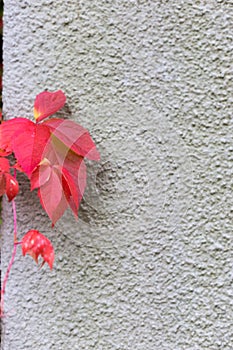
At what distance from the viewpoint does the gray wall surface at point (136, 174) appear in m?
0.89

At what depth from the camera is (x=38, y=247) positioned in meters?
0.87

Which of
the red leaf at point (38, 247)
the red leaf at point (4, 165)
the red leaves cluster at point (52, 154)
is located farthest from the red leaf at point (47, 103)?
the red leaf at point (38, 247)

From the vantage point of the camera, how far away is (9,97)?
0.96 m

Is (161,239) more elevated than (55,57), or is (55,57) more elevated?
(55,57)

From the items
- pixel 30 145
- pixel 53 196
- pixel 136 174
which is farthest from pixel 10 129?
pixel 136 174

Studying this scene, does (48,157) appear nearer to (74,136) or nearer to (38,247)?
(74,136)

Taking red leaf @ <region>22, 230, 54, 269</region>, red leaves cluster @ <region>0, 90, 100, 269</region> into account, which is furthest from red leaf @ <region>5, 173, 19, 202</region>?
red leaf @ <region>22, 230, 54, 269</region>

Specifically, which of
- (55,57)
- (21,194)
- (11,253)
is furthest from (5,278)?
(55,57)

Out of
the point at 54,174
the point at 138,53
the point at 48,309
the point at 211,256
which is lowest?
the point at 48,309

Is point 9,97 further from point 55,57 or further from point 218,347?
point 218,347

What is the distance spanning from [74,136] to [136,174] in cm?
20

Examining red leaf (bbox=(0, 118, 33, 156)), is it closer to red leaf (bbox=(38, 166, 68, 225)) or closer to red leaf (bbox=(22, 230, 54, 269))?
red leaf (bbox=(38, 166, 68, 225))

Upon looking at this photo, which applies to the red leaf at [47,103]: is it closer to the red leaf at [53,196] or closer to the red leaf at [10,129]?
the red leaf at [10,129]

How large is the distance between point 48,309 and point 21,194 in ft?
1.07
